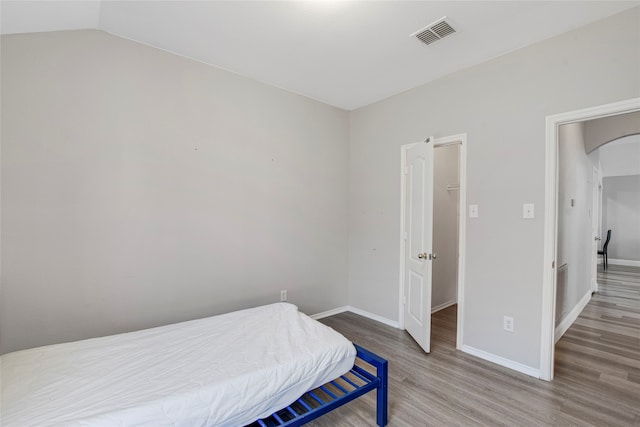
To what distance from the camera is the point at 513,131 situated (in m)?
2.44

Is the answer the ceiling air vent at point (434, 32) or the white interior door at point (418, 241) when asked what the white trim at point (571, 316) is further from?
the ceiling air vent at point (434, 32)

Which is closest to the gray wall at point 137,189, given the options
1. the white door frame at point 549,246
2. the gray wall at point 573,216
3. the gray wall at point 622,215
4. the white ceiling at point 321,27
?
the white ceiling at point 321,27

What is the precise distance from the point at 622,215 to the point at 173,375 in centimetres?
1018

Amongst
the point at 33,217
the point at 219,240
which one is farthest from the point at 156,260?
the point at 33,217

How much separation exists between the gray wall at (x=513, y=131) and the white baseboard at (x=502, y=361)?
0.11ft

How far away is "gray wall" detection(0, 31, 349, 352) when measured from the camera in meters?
1.89

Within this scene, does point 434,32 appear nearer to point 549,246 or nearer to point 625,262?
point 549,246

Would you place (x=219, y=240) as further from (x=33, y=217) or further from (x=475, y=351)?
(x=475, y=351)

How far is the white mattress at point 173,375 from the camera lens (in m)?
1.22

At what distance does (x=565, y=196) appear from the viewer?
316 cm

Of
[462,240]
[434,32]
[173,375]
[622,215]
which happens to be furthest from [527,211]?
[622,215]

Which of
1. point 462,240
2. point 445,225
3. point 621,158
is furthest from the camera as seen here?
point 621,158

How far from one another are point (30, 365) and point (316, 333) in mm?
1598

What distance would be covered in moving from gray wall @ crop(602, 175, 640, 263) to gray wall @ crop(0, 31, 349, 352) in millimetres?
8543
